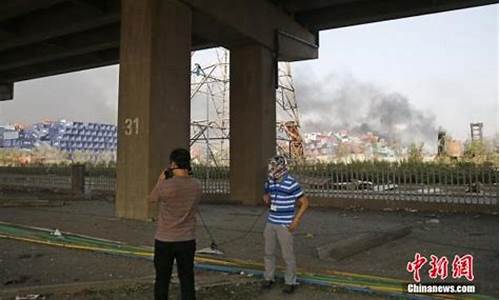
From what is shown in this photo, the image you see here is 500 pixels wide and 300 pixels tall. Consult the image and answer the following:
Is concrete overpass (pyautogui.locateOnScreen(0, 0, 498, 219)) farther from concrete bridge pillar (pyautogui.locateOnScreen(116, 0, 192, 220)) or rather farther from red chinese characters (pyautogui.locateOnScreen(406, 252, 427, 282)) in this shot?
red chinese characters (pyautogui.locateOnScreen(406, 252, 427, 282))

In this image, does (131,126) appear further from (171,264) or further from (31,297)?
(171,264)

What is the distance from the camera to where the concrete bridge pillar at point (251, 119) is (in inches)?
710

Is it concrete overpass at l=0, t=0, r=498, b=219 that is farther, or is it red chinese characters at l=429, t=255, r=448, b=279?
concrete overpass at l=0, t=0, r=498, b=219

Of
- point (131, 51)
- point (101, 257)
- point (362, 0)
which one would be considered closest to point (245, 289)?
point (101, 257)

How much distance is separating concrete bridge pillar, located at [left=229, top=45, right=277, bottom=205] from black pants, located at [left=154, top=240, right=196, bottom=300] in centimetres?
1331

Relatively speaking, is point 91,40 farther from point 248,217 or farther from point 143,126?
point 248,217

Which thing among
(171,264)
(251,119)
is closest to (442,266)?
(171,264)

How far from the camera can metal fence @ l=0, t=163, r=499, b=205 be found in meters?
14.1

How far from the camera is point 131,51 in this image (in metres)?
13.2

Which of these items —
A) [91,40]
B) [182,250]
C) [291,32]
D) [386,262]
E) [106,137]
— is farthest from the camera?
[106,137]

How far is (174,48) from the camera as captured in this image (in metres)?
13.4

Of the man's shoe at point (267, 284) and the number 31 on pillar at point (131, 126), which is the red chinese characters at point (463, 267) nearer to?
the man's shoe at point (267, 284)

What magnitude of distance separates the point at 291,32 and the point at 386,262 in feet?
45.3

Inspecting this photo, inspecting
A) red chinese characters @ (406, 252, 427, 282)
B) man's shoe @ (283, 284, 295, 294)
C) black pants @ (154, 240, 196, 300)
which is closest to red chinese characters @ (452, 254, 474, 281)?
red chinese characters @ (406, 252, 427, 282)
